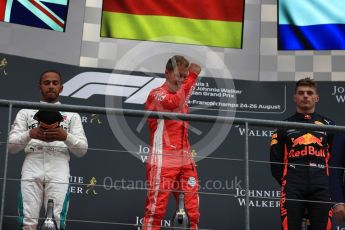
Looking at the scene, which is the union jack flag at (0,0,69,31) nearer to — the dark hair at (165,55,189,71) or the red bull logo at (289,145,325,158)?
the dark hair at (165,55,189,71)

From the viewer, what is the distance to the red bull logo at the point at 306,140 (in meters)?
4.66

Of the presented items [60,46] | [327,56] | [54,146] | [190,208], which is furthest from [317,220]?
[60,46]

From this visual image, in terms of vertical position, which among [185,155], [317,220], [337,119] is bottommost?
[317,220]

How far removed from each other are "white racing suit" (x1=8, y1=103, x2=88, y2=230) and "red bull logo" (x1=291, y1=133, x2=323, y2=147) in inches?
49.3

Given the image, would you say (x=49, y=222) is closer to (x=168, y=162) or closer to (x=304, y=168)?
(x=168, y=162)

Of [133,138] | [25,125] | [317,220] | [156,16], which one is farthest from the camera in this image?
[156,16]

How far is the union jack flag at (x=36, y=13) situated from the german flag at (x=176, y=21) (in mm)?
336

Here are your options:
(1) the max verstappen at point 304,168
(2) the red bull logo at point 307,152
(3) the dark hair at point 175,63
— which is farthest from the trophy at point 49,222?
(2) the red bull logo at point 307,152

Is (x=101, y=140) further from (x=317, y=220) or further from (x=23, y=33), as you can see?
(x=317, y=220)

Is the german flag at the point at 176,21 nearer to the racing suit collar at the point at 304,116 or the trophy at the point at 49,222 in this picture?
the racing suit collar at the point at 304,116

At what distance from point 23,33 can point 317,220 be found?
2.66 m

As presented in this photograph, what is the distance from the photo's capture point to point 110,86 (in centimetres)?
583

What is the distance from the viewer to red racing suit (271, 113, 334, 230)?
4.41 m

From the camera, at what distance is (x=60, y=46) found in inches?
230
